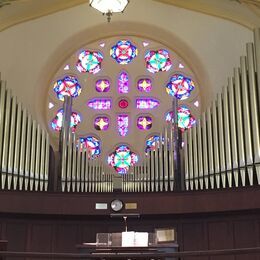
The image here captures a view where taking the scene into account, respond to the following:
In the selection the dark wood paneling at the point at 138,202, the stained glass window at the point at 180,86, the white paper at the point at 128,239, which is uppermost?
the stained glass window at the point at 180,86

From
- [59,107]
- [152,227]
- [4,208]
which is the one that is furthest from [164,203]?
[59,107]

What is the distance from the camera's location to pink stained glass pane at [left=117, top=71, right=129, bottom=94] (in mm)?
14280

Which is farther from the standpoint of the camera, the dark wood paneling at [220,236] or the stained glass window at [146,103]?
the stained glass window at [146,103]

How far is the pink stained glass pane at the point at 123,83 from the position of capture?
14.3 meters

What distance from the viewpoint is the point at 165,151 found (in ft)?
37.3

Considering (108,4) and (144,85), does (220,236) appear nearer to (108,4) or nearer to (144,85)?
(144,85)

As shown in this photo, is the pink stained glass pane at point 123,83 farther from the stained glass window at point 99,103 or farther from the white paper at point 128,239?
the white paper at point 128,239

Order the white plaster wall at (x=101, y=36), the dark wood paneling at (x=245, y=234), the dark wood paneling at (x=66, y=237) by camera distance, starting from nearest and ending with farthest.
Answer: the dark wood paneling at (x=245, y=234) → the dark wood paneling at (x=66, y=237) → the white plaster wall at (x=101, y=36)

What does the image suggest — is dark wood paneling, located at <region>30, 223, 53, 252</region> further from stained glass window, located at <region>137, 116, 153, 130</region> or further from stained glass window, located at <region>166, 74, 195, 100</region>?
stained glass window, located at <region>166, 74, 195, 100</region>

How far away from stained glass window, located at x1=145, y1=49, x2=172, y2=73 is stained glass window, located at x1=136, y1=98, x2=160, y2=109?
885 millimetres

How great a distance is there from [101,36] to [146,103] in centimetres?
241

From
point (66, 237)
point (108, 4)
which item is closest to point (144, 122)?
point (66, 237)

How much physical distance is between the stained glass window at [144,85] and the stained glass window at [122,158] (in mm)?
1772

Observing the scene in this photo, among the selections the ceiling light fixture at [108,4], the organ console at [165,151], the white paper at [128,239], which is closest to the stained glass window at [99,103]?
the organ console at [165,151]
